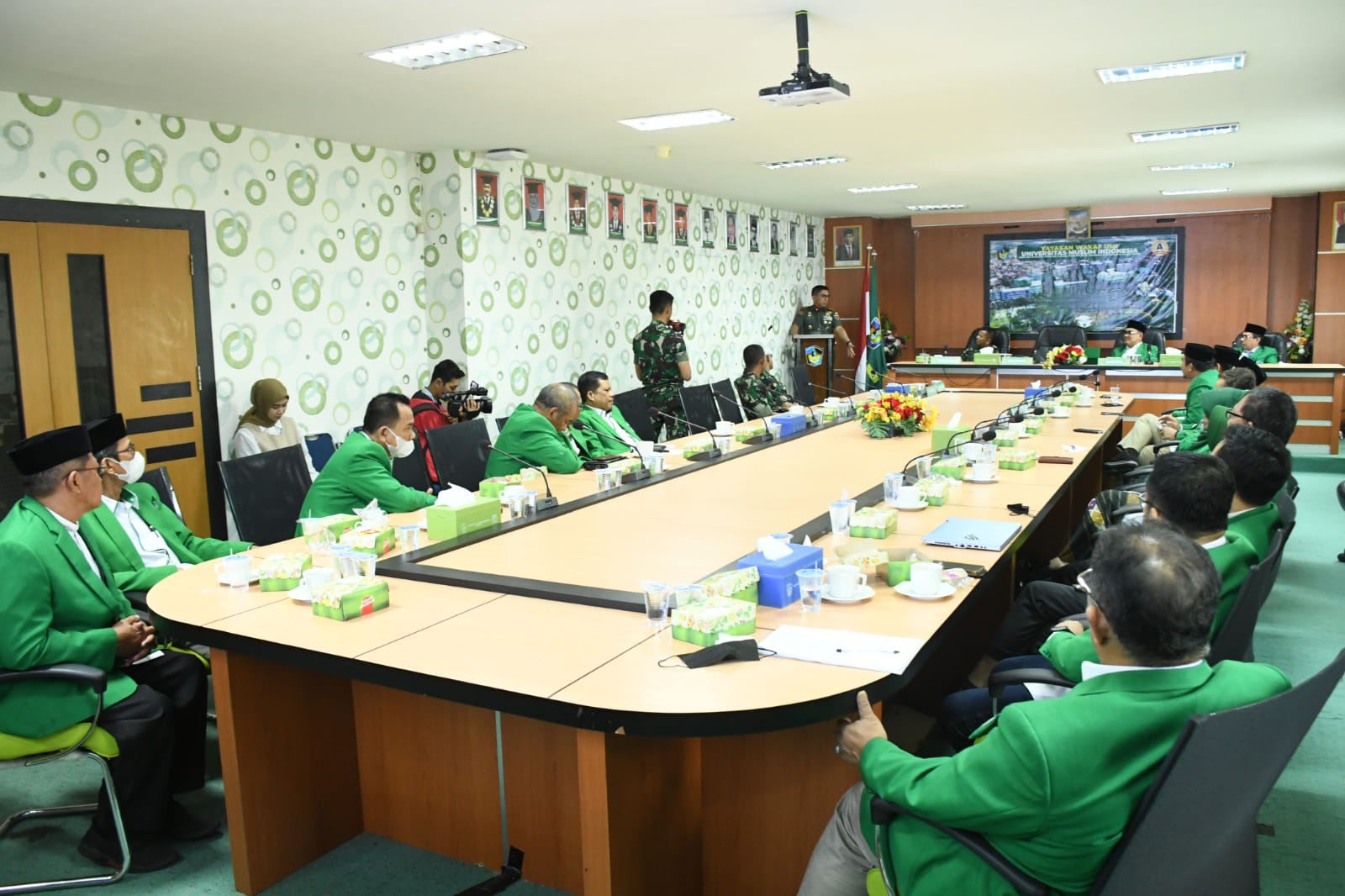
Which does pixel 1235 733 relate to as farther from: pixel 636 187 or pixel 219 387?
pixel 636 187

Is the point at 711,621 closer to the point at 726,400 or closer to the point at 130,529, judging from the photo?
the point at 130,529

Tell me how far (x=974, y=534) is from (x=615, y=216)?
632 cm

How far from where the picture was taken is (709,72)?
15.4 feet

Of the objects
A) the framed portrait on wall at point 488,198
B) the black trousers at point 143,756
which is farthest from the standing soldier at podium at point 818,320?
the black trousers at point 143,756

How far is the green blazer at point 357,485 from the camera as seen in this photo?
12.6 feet

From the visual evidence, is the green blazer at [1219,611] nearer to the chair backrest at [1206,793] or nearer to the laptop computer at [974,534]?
the laptop computer at [974,534]

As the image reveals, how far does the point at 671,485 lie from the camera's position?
4.28 m

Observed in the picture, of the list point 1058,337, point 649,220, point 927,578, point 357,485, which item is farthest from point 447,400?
point 1058,337

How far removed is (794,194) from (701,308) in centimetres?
153

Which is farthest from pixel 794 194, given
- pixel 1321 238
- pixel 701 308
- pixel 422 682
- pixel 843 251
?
pixel 422 682

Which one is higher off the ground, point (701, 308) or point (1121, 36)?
point (1121, 36)

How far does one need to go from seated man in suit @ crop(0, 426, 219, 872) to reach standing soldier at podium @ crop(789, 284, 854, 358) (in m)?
10.4

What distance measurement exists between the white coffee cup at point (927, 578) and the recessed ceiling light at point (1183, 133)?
213 inches

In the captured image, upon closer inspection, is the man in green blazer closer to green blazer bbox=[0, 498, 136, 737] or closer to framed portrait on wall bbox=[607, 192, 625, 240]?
green blazer bbox=[0, 498, 136, 737]
